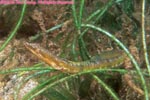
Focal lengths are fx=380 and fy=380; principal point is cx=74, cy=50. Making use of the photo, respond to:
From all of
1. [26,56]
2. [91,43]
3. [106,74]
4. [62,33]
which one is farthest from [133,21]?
[26,56]

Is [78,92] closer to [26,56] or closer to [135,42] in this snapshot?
[135,42]

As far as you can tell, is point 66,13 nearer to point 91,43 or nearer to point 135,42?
point 91,43

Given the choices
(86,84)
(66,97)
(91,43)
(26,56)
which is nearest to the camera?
(66,97)

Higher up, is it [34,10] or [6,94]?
[34,10]

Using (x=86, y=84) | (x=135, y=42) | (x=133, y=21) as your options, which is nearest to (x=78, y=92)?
(x=86, y=84)

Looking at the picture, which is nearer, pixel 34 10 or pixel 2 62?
pixel 2 62

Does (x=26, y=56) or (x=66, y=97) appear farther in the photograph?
(x=26, y=56)

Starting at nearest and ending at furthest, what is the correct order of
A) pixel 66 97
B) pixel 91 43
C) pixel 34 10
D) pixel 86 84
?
pixel 66 97, pixel 86 84, pixel 91 43, pixel 34 10

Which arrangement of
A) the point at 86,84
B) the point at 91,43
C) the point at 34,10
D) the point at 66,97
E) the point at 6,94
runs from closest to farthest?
the point at 66,97 → the point at 86,84 → the point at 6,94 → the point at 91,43 → the point at 34,10

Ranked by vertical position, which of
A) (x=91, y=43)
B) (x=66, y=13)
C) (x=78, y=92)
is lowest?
(x=78, y=92)
